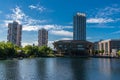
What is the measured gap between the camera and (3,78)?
204 feet

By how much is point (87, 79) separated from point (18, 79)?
1849 centimetres

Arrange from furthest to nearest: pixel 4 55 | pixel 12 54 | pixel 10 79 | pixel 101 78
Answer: pixel 12 54
pixel 4 55
pixel 101 78
pixel 10 79

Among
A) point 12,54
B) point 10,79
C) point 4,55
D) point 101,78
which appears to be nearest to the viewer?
point 10,79

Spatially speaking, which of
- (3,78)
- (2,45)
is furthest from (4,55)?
(3,78)

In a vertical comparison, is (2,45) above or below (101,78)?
above

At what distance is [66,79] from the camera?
62688 millimetres

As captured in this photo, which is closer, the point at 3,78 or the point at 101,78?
the point at 3,78

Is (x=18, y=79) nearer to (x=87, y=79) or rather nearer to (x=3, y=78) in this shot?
(x=3, y=78)

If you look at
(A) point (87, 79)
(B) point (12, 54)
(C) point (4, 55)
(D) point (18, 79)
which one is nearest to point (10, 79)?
(D) point (18, 79)

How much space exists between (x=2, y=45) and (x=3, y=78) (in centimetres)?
11781

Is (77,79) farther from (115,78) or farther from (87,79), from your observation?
(115,78)

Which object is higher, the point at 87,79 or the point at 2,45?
the point at 2,45

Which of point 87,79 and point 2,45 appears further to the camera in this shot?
point 2,45

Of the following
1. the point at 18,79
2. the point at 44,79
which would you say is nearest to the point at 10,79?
the point at 18,79
